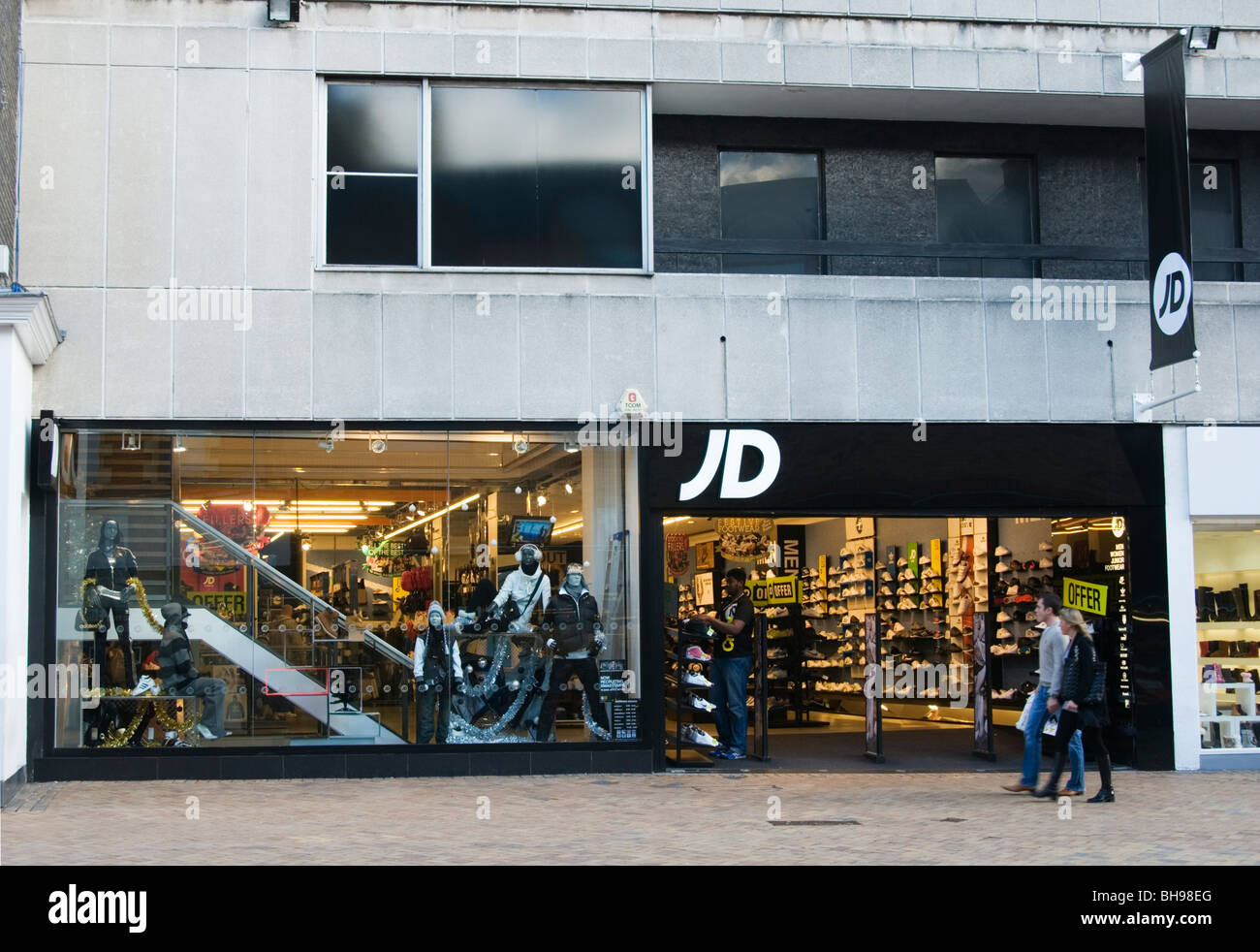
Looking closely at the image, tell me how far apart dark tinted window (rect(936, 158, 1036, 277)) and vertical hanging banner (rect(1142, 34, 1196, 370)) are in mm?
1801

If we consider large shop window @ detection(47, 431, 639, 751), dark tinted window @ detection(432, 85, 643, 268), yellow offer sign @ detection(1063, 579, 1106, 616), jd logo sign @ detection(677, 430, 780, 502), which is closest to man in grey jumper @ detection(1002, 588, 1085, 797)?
yellow offer sign @ detection(1063, 579, 1106, 616)

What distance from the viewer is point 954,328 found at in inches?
602

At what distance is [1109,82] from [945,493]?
493cm

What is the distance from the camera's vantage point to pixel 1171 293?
47.5 feet

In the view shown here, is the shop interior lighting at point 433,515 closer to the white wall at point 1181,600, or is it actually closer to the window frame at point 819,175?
the window frame at point 819,175

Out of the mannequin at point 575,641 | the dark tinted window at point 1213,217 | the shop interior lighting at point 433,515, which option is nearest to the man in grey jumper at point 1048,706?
the mannequin at point 575,641

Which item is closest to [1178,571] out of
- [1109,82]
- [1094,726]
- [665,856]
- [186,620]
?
[1094,726]

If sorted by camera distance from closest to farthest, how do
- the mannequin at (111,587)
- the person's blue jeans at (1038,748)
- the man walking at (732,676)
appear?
the person's blue jeans at (1038,748) < the mannequin at (111,587) < the man walking at (732,676)

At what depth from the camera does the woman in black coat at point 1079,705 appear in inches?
490

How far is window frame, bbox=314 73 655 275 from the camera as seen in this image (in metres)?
14.5

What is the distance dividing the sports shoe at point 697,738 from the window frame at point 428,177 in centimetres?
507

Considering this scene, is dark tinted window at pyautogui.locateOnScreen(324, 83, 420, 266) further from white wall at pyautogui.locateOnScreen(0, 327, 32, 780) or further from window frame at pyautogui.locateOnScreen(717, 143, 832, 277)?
window frame at pyautogui.locateOnScreen(717, 143, 832, 277)

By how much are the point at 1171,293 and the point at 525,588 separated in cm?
731

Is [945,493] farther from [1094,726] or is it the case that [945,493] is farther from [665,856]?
[665,856]
